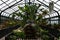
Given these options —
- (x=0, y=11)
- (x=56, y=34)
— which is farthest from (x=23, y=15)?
(x=0, y=11)

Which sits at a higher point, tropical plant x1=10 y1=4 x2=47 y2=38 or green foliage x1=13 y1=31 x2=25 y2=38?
tropical plant x1=10 y1=4 x2=47 y2=38

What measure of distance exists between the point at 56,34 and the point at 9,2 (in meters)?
15.9

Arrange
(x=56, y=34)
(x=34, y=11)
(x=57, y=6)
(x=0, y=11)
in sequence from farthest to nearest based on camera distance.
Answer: (x=0, y=11) → (x=57, y=6) → (x=34, y=11) → (x=56, y=34)

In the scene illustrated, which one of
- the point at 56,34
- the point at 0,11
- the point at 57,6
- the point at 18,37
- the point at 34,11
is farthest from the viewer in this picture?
the point at 0,11

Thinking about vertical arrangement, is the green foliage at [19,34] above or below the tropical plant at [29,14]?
below

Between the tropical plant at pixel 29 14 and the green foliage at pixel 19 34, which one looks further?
the tropical plant at pixel 29 14

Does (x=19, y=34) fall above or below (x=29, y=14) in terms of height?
below

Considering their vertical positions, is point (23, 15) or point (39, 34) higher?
point (23, 15)

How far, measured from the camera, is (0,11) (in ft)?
102

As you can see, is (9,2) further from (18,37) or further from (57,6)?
(18,37)

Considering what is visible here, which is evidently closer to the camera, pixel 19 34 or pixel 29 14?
pixel 19 34

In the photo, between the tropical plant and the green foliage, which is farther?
the tropical plant

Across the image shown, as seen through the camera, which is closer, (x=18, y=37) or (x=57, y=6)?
(x=18, y=37)

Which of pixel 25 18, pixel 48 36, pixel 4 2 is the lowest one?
pixel 48 36
